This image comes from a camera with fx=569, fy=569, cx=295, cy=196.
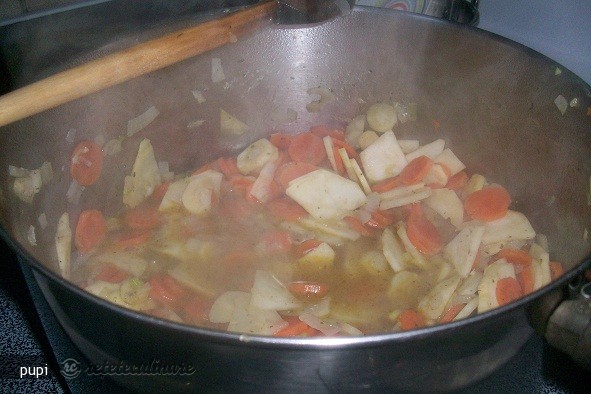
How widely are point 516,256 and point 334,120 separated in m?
1.03

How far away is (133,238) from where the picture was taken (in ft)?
6.95

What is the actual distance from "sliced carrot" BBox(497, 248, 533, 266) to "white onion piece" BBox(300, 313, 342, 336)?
67cm

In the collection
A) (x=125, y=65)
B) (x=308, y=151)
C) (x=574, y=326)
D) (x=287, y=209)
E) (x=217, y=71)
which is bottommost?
(x=287, y=209)

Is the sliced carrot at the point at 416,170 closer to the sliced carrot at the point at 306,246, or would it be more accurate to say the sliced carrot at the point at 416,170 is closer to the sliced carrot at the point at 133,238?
the sliced carrot at the point at 306,246

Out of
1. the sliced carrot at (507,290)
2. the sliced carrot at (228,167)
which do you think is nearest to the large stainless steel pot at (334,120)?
the sliced carrot at (228,167)

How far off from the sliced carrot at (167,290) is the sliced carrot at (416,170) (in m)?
1.00

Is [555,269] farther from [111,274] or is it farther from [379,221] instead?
[111,274]

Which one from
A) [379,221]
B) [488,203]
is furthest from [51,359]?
[488,203]

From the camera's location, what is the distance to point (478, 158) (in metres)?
2.34

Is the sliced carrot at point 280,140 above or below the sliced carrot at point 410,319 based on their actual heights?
above

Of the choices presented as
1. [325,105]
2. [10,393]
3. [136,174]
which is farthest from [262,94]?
[10,393]

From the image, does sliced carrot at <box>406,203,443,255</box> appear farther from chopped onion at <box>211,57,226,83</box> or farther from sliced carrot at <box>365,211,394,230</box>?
chopped onion at <box>211,57,226,83</box>

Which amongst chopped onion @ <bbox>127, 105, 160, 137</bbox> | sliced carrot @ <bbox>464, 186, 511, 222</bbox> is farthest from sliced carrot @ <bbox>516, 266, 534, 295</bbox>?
chopped onion @ <bbox>127, 105, 160, 137</bbox>

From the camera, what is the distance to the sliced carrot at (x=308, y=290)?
6.12 ft
